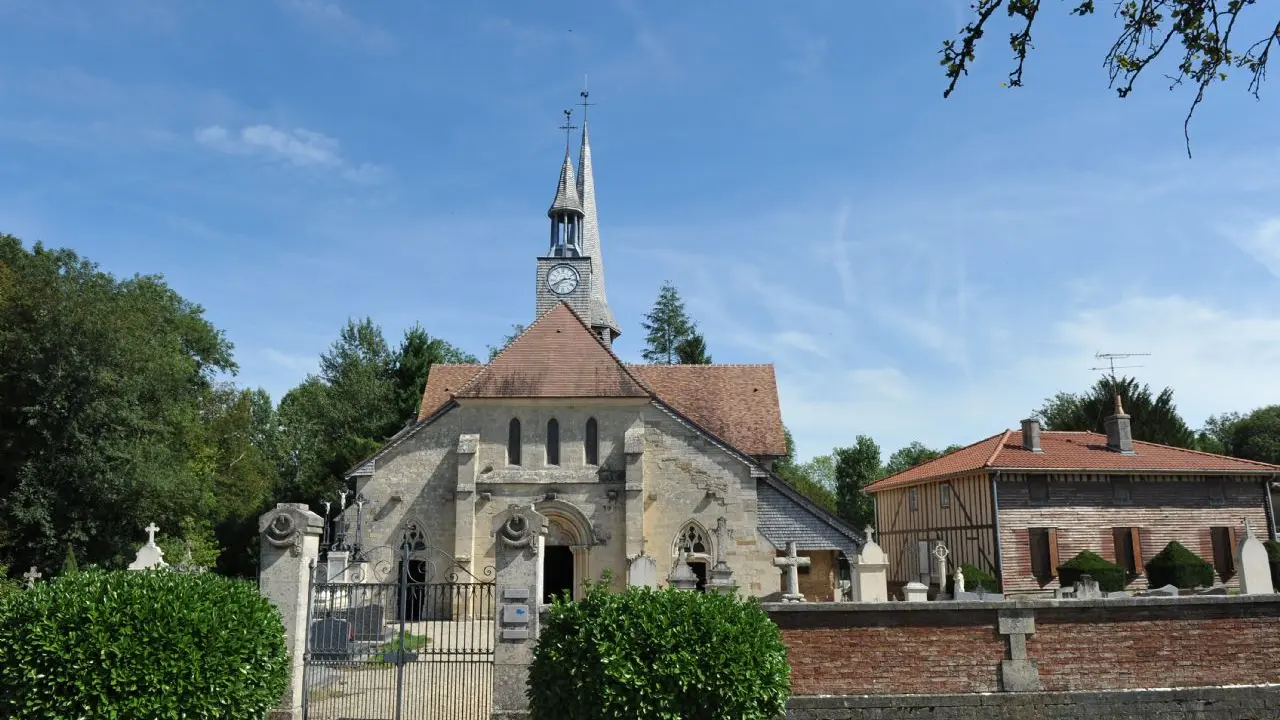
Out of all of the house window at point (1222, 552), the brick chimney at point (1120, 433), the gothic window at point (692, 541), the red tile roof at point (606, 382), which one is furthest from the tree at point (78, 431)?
the house window at point (1222, 552)

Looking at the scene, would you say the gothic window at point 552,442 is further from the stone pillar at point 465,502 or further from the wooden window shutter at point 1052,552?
the wooden window shutter at point 1052,552

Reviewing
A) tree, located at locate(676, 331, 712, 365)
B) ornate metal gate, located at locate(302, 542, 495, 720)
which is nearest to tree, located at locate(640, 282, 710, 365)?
tree, located at locate(676, 331, 712, 365)

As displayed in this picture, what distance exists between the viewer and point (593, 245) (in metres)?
36.9

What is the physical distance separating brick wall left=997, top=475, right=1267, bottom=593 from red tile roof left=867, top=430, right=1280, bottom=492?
0.50 meters

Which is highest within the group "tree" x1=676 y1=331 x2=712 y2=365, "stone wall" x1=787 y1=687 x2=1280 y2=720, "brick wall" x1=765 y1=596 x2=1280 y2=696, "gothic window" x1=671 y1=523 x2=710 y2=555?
"tree" x1=676 y1=331 x2=712 y2=365

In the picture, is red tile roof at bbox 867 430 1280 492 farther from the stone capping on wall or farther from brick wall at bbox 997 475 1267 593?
the stone capping on wall

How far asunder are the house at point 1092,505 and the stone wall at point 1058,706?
1477cm

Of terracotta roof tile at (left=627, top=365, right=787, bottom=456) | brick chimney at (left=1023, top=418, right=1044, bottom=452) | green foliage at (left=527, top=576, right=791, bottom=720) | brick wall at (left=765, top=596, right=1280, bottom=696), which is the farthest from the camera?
terracotta roof tile at (left=627, top=365, right=787, bottom=456)

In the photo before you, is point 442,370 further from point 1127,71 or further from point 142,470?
point 1127,71

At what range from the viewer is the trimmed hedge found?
22625mm

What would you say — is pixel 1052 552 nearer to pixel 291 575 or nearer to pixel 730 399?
pixel 730 399

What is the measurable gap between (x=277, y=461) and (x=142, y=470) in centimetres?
2185

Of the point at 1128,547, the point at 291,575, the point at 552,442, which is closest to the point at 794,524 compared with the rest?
the point at 552,442

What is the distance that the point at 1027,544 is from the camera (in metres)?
24.8
